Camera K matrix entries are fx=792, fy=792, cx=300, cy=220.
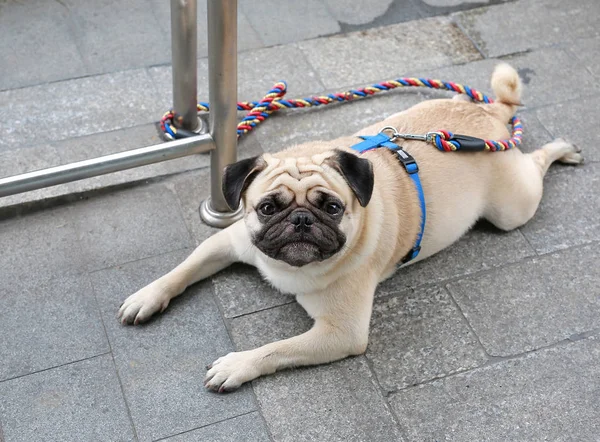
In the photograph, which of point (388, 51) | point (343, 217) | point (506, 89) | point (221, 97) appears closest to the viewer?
point (343, 217)

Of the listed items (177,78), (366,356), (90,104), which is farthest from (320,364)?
(90,104)

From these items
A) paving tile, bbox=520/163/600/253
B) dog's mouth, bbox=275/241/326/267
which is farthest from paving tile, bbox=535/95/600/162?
dog's mouth, bbox=275/241/326/267

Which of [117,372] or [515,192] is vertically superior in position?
[515,192]

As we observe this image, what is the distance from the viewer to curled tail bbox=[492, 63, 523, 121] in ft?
12.6

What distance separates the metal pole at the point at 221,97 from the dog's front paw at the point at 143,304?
1.58 feet

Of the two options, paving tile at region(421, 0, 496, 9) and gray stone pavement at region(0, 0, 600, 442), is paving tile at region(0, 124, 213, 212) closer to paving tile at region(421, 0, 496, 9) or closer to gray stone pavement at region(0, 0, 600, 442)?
gray stone pavement at region(0, 0, 600, 442)

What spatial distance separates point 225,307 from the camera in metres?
3.36

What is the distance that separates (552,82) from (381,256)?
206cm

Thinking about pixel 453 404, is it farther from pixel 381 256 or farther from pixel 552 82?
pixel 552 82

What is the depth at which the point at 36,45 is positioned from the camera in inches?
183

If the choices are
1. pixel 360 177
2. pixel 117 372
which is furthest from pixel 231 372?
pixel 360 177

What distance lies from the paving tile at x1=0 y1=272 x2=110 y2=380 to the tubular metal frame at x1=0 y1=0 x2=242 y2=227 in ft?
1.40

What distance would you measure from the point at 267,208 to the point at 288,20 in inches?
95.7

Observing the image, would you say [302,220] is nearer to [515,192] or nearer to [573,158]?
[515,192]
